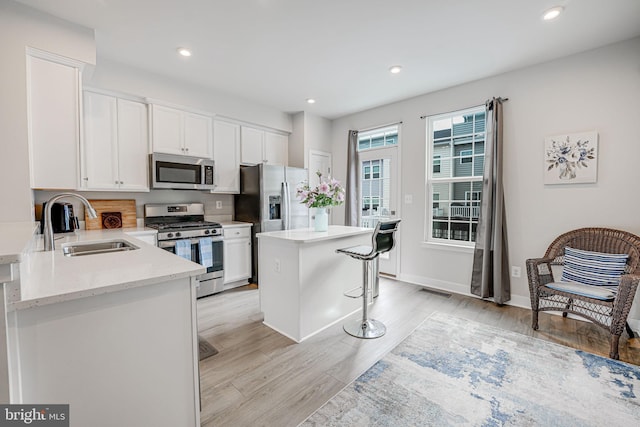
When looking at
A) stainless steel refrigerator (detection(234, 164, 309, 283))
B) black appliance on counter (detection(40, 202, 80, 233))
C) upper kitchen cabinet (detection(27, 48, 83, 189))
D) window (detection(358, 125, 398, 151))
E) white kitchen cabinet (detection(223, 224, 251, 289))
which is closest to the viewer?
upper kitchen cabinet (detection(27, 48, 83, 189))

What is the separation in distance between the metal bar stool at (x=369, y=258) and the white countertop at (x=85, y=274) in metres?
1.47

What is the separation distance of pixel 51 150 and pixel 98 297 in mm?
2075

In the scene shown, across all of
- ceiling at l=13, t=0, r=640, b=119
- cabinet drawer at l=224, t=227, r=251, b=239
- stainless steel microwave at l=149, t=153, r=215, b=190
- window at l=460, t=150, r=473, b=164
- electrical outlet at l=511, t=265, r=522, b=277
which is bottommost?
electrical outlet at l=511, t=265, r=522, b=277

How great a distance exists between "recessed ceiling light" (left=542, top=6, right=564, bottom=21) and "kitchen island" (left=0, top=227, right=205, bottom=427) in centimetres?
310

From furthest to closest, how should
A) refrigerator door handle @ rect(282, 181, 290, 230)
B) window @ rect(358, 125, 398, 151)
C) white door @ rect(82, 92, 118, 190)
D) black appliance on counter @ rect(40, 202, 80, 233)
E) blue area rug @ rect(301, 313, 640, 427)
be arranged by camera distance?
window @ rect(358, 125, 398, 151), refrigerator door handle @ rect(282, 181, 290, 230), white door @ rect(82, 92, 118, 190), black appliance on counter @ rect(40, 202, 80, 233), blue area rug @ rect(301, 313, 640, 427)

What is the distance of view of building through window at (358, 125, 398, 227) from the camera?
4398 mm

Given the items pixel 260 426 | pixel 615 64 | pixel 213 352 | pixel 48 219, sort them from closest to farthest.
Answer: pixel 260 426 < pixel 48 219 < pixel 213 352 < pixel 615 64

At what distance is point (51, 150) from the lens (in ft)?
7.64

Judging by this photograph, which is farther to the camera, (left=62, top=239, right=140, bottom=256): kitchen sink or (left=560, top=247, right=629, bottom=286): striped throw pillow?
(left=560, top=247, right=629, bottom=286): striped throw pillow

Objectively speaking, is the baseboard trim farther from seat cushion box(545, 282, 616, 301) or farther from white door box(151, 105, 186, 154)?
white door box(151, 105, 186, 154)

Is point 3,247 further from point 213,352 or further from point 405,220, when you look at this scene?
point 405,220

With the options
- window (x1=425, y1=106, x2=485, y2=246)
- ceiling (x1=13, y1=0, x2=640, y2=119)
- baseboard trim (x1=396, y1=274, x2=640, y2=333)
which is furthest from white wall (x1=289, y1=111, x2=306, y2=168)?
baseboard trim (x1=396, y1=274, x2=640, y2=333)

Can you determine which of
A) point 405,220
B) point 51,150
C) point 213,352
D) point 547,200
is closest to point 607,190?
point 547,200

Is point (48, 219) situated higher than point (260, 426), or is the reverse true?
point (48, 219)
